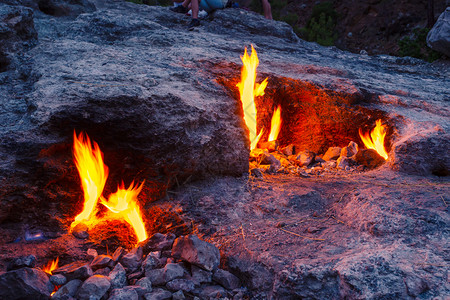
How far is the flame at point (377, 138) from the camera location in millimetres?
3461

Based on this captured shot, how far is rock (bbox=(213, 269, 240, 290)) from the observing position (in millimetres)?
1938

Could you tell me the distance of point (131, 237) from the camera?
2.48 m

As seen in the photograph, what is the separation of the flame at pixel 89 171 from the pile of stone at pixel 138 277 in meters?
0.46

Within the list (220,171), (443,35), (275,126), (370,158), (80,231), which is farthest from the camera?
(443,35)

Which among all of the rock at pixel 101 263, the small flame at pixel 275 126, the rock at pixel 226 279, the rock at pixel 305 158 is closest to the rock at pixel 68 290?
the rock at pixel 101 263

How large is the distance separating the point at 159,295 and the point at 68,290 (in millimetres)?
491

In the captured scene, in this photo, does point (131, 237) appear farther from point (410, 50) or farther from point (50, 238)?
point (410, 50)

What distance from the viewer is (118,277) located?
194 centimetres

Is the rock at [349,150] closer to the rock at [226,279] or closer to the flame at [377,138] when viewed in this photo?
the flame at [377,138]

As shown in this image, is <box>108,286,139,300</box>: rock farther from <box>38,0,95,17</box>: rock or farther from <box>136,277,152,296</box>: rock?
<box>38,0,95,17</box>: rock

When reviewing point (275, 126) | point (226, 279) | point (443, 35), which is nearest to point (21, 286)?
point (226, 279)

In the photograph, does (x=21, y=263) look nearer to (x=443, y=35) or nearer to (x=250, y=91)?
(x=250, y=91)

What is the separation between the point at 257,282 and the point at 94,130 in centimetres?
147

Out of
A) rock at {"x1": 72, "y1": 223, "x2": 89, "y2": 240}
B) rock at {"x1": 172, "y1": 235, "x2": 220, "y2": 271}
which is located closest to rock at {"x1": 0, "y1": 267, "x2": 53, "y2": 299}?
rock at {"x1": 72, "y1": 223, "x2": 89, "y2": 240}
